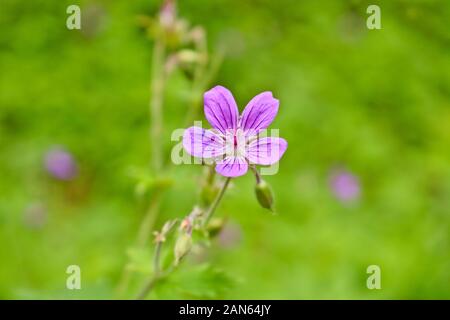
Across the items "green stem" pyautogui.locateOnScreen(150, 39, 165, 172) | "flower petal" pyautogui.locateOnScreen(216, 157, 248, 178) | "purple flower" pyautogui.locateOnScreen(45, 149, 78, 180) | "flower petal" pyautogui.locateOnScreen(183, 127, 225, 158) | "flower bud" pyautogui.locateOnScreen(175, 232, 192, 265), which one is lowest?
"flower bud" pyautogui.locateOnScreen(175, 232, 192, 265)

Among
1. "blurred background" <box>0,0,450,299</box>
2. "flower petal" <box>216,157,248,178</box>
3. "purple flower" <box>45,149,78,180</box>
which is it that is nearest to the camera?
"flower petal" <box>216,157,248,178</box>

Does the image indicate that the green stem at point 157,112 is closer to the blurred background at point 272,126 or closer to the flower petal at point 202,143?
the flower petal at point 202,143

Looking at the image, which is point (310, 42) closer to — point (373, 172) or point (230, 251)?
point (373, 172)

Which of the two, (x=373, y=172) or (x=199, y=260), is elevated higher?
(x=373, y=172)

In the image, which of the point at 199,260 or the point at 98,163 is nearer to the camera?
the point at 199,260

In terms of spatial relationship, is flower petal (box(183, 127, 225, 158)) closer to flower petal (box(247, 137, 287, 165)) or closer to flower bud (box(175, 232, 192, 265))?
flower petal (box(247, 137, 287, 165))

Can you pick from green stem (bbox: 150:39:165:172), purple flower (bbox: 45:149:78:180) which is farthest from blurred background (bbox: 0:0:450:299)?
green stem (bbox: 150:39:165:172)
